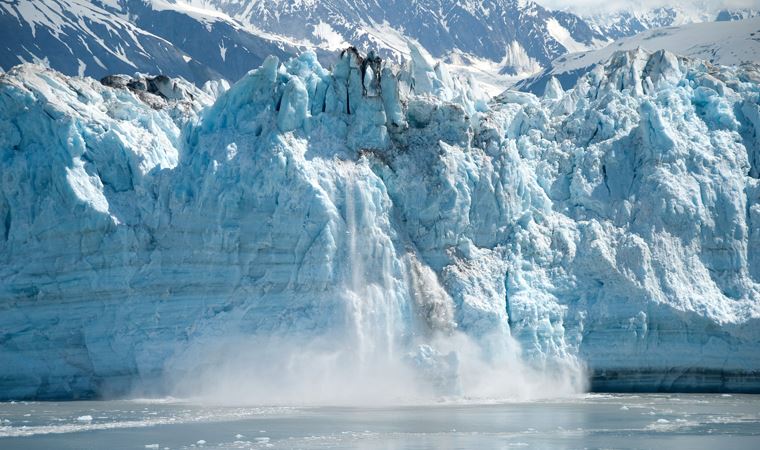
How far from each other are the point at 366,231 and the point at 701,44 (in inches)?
3299

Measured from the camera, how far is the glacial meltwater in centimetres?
2512

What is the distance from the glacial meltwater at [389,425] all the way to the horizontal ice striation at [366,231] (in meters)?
2.03

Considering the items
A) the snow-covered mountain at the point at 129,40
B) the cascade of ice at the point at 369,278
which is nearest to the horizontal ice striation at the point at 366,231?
the cascade of ice at the point at 369,278

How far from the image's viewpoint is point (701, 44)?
111562 mm

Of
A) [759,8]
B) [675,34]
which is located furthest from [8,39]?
[759,8]

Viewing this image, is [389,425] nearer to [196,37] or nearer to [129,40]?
[129,40]

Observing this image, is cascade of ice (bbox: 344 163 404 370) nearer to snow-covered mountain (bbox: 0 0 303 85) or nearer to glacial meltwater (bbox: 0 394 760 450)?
glacial meltwater (bbox: 0 394 760 450)

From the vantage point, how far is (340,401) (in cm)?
3316

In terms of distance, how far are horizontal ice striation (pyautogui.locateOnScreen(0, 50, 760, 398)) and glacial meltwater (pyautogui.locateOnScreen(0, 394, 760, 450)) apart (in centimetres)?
203

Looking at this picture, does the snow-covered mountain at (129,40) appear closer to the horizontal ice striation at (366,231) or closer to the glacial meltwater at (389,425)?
the horizontal ice striation at (366,231)

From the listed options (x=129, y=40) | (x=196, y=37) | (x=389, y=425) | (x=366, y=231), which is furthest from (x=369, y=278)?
(x=196, y=37)

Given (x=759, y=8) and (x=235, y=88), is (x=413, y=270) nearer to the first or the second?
(x=235, y=88)

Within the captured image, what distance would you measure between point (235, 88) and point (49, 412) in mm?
10612

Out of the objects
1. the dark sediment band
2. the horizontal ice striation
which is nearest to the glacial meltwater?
the dark sediment band
